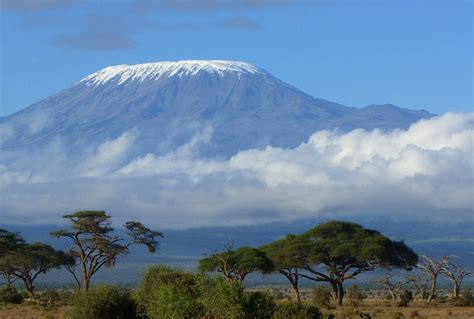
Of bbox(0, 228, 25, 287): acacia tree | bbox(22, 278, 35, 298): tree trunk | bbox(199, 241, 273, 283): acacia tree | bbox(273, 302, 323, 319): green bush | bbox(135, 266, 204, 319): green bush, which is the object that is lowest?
bbox(273, 302, 323, 319): green bush

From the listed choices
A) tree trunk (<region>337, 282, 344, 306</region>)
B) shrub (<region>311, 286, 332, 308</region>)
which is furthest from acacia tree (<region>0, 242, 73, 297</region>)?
tree trunk (<region>337, 282, 344, 306</region>)

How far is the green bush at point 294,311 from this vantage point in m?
48.6

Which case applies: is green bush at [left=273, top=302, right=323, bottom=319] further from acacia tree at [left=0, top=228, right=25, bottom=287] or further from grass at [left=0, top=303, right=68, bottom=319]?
acacia tree at [left=0, top=228, right=25, bottom=287]

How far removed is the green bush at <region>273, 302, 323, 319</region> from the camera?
159ft

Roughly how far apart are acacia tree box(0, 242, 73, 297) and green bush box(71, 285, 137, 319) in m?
39.9

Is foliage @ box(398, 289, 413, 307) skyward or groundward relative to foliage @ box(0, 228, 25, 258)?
groundward

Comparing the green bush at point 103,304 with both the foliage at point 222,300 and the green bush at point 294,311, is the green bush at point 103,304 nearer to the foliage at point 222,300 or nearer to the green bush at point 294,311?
the foliage at point 222,300

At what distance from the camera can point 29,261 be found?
3649 inches

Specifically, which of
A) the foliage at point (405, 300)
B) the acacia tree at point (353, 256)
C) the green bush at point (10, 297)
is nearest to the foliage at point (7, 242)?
the green bush at point (10, 297)

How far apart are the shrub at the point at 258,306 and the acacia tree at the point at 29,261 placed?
4467 cm

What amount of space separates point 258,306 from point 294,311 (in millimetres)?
1813

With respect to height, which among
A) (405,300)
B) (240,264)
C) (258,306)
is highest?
(240,264)

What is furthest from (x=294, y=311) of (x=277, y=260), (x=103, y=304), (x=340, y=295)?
(x=277, y=260)

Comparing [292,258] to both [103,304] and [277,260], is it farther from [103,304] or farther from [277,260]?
[103,304]
